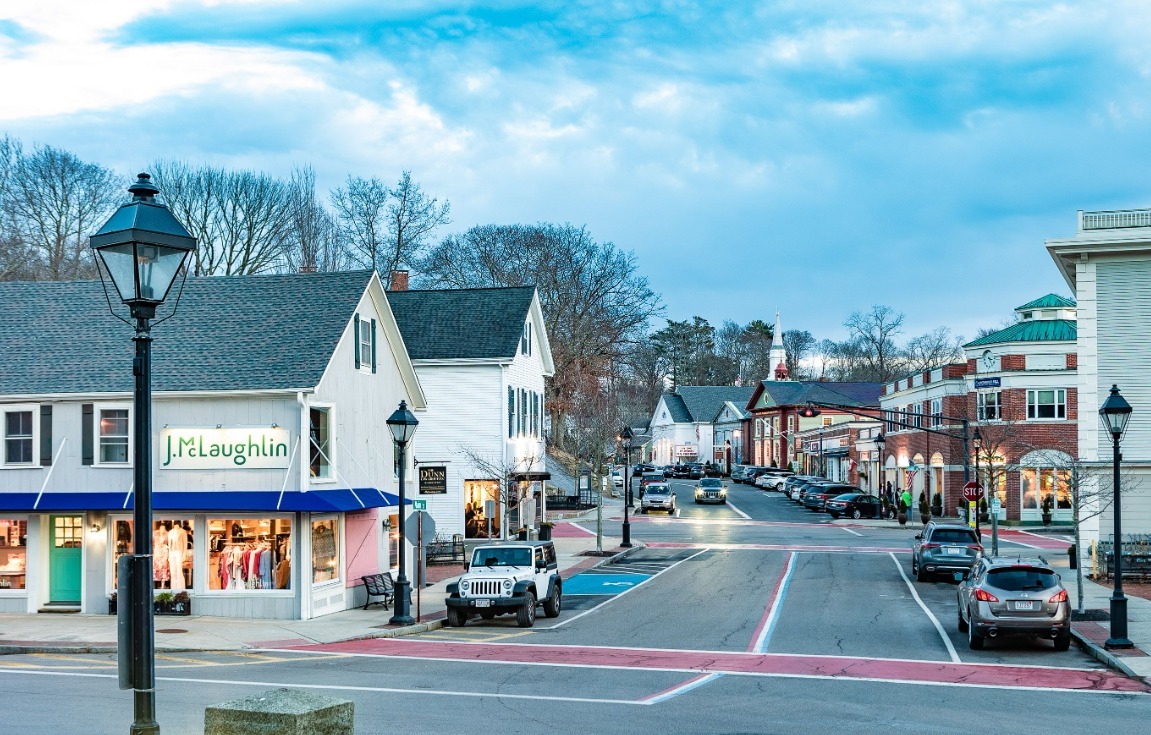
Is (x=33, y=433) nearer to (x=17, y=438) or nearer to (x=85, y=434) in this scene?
(x=17, y=438)

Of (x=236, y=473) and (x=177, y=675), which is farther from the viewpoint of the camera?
(x=236, y=473)

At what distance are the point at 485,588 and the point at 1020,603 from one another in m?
10.9

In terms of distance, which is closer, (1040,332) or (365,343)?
(365,343)

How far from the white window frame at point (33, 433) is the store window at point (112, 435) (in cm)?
163

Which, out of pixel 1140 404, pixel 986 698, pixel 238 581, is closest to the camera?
pixel 986 698

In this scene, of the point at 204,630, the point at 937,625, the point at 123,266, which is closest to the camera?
the point at 123,266

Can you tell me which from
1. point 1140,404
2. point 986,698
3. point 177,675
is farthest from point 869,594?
point 177,675

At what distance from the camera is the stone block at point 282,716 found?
7633 millimetres

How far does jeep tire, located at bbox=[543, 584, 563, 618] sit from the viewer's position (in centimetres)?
2653

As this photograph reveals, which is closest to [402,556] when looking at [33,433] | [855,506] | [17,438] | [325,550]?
[325,550]

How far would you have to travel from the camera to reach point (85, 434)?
90.3ft

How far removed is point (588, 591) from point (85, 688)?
Result: 17340mm

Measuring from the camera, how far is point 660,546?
47719 millimetres

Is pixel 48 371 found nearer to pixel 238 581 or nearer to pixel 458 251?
pixel 238 581
